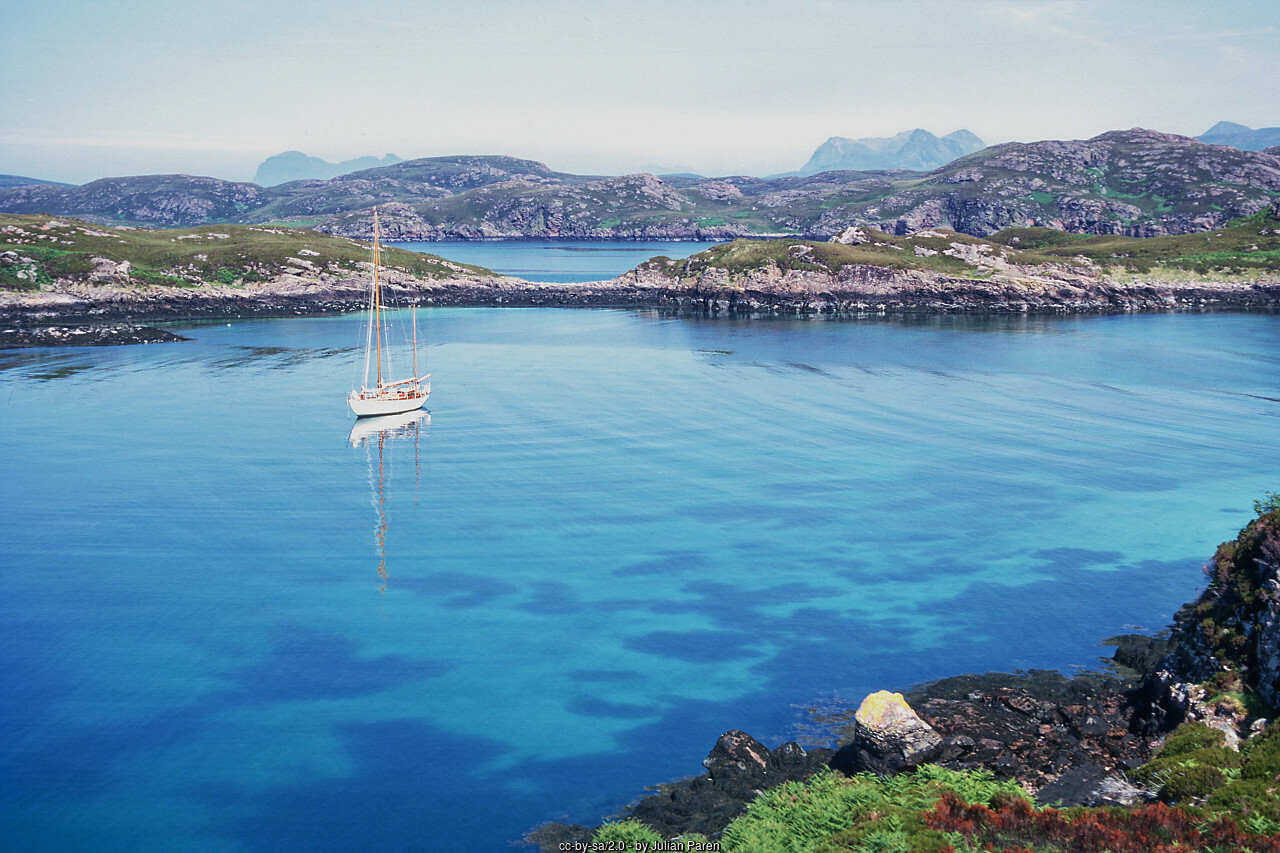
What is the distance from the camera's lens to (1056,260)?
157500 millimetres

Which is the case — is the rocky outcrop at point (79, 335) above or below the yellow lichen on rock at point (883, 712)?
above

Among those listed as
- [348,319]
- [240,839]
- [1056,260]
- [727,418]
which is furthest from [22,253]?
[1056,260]

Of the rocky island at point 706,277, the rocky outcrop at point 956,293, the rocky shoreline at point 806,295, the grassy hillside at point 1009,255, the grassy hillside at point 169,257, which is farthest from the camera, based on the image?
the grassy hillside at point 1009,255

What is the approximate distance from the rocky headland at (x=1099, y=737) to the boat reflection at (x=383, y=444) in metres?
21.4

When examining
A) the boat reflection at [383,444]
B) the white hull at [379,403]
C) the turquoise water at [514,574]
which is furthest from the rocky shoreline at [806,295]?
the boat reflection at [383,444]

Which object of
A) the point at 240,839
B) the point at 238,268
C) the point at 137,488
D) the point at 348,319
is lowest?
the point at 240,839

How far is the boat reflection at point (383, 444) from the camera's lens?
43.2 meters

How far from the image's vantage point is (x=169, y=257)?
477 ft

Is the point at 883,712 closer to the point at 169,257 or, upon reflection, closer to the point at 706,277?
the point at 706,277

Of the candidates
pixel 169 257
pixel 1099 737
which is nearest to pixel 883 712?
pixel 1099 737

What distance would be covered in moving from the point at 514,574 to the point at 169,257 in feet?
457

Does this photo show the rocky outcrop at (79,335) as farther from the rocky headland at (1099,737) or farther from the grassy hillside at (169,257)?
the rocky headland at (1099,737)

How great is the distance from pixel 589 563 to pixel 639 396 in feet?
129

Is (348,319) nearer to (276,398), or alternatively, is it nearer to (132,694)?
(276,398)
